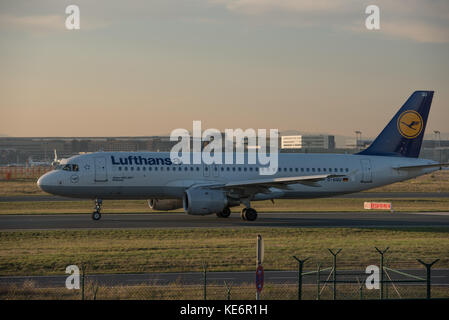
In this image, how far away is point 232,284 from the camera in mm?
23688

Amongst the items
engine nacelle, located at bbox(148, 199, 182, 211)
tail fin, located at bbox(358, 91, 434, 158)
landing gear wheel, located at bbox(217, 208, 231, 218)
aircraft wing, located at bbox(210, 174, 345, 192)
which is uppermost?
tail fin, located at bbox(358, 91, 434, 158)

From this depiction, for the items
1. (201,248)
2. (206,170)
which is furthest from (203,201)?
(201,248)

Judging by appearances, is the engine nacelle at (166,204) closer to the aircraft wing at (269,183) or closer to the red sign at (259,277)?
the aircraft wing at (269,183)

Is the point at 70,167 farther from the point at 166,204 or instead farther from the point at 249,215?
the point at 249,215

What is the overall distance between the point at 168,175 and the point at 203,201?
384cm

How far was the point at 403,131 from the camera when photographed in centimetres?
5109

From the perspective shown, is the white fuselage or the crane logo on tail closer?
the white fuselage

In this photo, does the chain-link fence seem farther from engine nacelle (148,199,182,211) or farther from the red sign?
engine nacelle (148,199,182,211)

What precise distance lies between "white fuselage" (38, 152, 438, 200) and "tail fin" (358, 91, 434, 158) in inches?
77.8

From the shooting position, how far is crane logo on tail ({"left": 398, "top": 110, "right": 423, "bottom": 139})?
51.0 metres

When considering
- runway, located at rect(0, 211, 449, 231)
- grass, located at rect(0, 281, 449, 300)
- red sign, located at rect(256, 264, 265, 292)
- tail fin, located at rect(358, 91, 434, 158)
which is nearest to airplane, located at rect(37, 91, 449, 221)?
tail fin, located at rect(358, 91, 434, 158)
